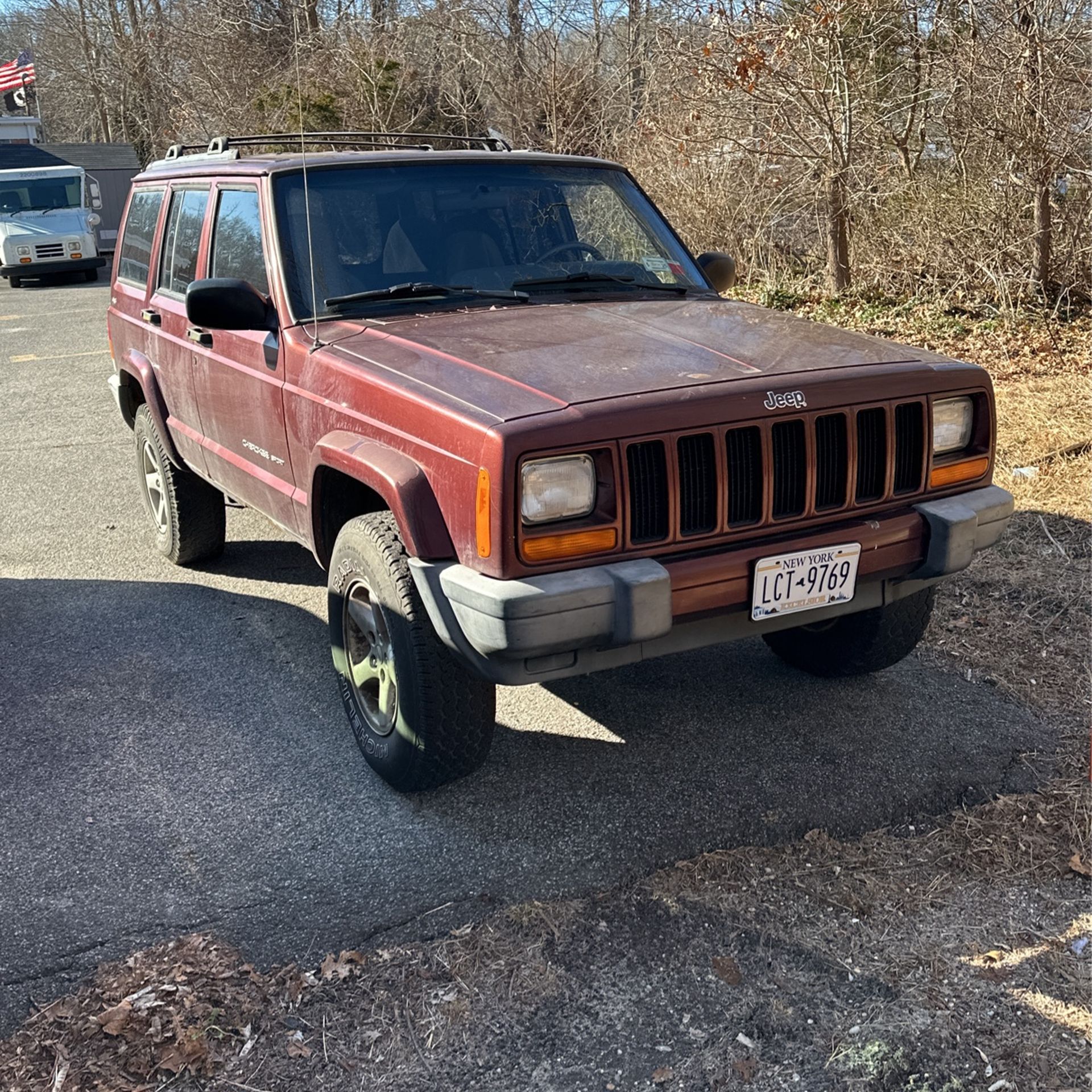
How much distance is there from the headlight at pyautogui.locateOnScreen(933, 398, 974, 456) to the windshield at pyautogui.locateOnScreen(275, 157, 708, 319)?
131cm

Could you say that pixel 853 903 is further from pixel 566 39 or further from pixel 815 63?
pixel 566 39

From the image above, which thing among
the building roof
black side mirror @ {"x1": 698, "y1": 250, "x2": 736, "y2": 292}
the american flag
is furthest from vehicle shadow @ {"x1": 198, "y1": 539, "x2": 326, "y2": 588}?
the american flag

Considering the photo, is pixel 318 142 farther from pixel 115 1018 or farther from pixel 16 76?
pixel 16 76

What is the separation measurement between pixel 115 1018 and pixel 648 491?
1844 millimetres

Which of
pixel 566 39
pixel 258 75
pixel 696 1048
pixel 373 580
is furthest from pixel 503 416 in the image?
pixel 258 75

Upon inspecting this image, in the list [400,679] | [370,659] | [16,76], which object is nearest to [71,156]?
[16,76]

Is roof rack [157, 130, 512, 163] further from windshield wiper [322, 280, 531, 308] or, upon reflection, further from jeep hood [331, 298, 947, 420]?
jeep hood [331, 298, 947, 420]

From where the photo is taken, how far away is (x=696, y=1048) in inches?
98.9

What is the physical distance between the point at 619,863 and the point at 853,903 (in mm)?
650

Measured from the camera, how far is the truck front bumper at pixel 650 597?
2.84 meters

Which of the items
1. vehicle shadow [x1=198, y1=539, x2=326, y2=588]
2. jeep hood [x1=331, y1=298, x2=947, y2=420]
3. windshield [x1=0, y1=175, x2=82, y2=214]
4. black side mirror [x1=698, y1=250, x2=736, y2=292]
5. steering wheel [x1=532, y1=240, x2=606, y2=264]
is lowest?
vehicle shadow [x1=198, y1=539, x2=326, y2=588]

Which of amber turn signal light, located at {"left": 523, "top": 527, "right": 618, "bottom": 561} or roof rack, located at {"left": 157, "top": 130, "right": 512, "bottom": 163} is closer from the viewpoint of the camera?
amber turn signal light, located at {"left": 523, "top": 527, "right": 618, "bottom": 561}

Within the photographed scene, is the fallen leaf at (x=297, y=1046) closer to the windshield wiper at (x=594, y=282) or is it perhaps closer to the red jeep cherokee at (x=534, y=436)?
the red jeep cherokee at (x=534, y=436)

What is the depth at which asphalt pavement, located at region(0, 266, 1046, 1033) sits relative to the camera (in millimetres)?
3057
